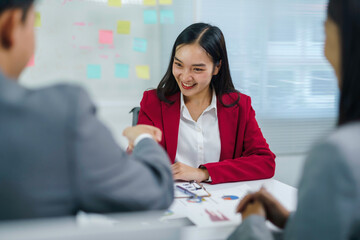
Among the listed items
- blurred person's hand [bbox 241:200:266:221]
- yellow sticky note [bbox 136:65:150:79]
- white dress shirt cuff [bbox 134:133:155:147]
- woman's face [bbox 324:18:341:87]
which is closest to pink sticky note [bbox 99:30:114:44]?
yellow sticky note [bbox 136:65:150:79]

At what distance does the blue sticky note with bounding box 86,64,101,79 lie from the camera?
287cm

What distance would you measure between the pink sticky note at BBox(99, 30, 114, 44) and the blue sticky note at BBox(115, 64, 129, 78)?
0.64 feet

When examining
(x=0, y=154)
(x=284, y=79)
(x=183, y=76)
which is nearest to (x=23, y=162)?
(x=0, y=154)

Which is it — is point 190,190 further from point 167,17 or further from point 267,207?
point 167,17

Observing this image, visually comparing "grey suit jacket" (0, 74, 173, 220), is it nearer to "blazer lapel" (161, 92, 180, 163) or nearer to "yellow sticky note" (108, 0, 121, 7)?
"blazer lapel" (161, 92, 180, 163)

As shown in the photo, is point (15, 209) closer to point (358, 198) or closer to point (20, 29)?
point (20, 29)

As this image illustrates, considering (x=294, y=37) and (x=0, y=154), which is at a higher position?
(x=294, y=37)

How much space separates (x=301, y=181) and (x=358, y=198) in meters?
0.11

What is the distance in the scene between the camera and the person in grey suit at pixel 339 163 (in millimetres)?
637

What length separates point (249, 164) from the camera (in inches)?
66.9

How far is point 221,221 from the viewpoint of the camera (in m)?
1.12

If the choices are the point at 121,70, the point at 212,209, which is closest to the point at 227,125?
the point at 212,209

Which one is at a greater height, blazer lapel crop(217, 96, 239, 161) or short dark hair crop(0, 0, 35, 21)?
short dark hair crop(0, 0, 35, 21)

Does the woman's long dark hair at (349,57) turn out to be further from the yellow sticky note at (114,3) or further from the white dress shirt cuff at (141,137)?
the yellow sticky note at (114,3)
